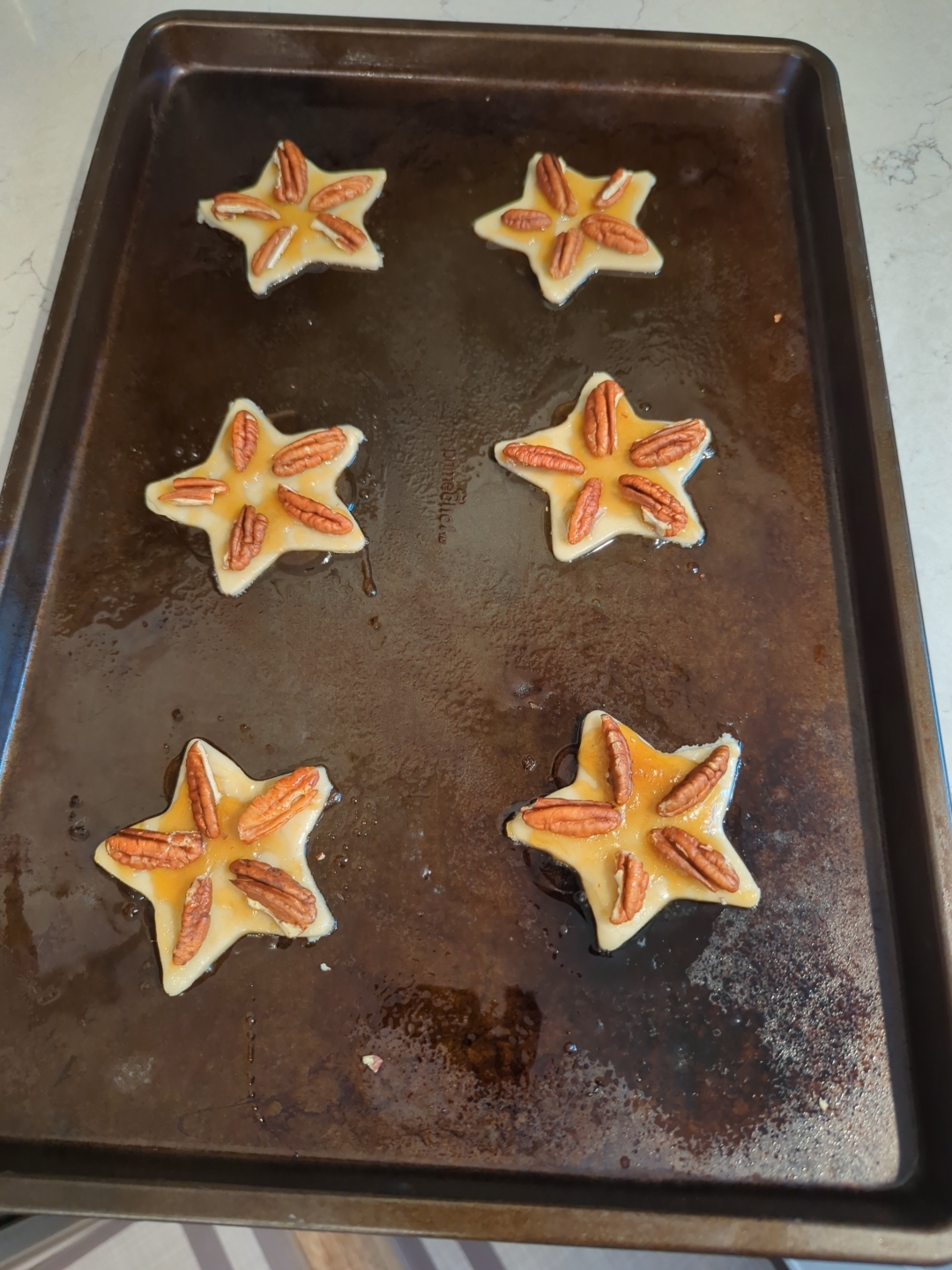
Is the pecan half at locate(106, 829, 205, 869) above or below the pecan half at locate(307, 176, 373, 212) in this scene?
below

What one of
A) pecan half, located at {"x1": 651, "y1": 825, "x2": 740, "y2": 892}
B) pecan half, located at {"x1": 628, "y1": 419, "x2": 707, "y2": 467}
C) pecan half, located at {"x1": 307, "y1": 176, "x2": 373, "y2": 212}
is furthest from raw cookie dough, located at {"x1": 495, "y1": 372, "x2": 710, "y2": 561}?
pecan half, located at {"x1": 307, "y1": 176, "x2": 373, "y2": 212}

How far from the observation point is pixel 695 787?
3.59 ft

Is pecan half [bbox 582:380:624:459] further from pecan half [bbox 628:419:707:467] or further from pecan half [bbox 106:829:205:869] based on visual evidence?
pecan half [bbox 106:829:205:869]

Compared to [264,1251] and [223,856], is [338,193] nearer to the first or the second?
[223,856]

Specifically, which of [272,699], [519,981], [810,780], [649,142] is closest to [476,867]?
[519,981]

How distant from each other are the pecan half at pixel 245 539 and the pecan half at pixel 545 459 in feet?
1.34

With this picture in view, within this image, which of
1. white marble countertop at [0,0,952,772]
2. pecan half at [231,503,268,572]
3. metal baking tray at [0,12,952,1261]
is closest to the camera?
metal baking tray at [0,12,952,1261]

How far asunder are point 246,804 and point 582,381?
2.82 ft

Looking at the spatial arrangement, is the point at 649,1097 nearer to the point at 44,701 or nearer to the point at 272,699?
the point at 272,699

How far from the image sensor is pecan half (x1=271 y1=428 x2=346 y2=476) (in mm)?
1269

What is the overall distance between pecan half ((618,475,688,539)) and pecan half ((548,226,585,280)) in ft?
1.33

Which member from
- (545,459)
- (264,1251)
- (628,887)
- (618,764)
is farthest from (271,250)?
(264,1251)

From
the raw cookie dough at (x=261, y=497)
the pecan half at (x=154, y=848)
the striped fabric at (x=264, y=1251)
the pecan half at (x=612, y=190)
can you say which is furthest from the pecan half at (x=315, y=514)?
the striped fabric at (x=264, y=1251)

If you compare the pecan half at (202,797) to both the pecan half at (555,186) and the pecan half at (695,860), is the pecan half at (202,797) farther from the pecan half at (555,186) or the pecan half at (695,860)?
the pecan half at (555,186)
